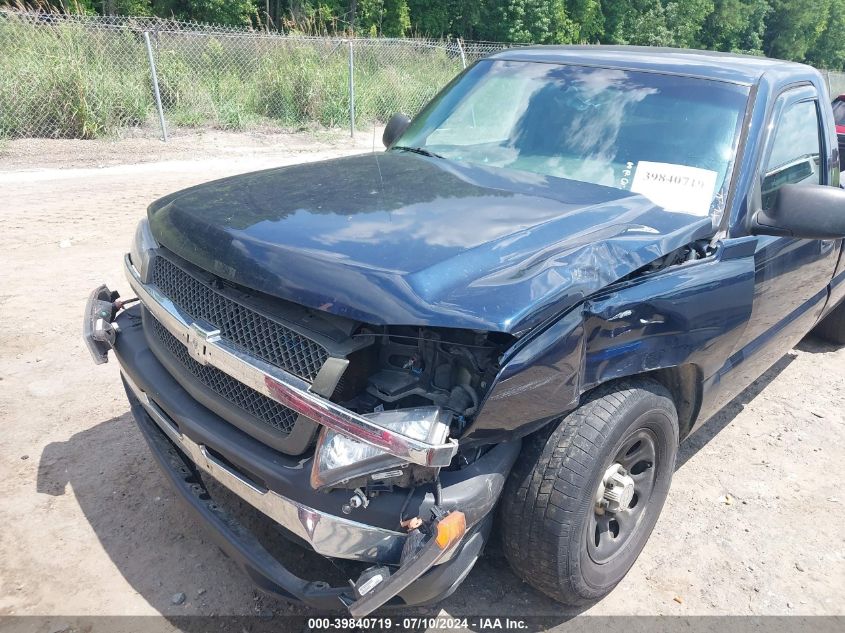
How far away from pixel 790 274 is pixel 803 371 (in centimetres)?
197

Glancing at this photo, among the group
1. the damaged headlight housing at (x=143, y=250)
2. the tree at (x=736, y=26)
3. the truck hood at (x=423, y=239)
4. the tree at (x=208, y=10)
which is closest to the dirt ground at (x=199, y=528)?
the damaged headlight housing at (x=143, y=250)

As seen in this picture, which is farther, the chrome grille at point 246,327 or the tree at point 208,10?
the tree at point 208,10

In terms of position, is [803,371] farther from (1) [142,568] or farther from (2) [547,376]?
(1) [142,568]

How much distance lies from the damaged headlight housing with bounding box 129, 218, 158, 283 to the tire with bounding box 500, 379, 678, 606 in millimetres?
1648

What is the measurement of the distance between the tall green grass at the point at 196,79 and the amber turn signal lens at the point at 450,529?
37.7ft

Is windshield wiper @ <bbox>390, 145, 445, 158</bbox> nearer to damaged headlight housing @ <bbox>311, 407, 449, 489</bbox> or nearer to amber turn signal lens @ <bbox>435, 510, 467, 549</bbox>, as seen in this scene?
damaged headlight housing @ <bbox>311, 407, 449, 489</bbox>

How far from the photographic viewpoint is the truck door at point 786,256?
294 centimetres

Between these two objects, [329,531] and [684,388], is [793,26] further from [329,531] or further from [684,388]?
[329,531]

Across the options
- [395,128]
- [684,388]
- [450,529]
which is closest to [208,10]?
[395,128]

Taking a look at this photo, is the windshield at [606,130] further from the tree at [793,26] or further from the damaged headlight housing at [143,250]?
the tree at [793,26]

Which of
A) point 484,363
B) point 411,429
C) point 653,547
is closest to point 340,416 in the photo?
point 411,429

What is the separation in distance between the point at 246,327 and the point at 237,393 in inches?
8.9

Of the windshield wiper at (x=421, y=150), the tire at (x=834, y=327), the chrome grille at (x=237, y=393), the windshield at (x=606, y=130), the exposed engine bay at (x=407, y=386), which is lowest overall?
the tire at (x=834, y=327)

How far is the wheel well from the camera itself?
2.62 metres
